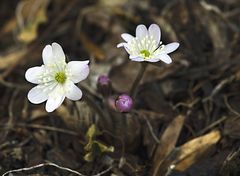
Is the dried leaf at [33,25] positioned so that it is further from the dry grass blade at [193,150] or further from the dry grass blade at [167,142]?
→ the dry grass blade at [193,150]

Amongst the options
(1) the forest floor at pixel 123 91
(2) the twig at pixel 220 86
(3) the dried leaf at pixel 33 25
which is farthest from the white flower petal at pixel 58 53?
(3) the dried leaf at pixel 33 25

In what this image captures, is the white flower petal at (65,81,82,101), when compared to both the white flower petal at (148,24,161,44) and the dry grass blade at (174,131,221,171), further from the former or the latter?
the dry grass blade at (174,131,221,171)

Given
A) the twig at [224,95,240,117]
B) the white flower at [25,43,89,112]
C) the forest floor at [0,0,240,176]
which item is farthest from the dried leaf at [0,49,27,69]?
the twig at [224,95,240,117]

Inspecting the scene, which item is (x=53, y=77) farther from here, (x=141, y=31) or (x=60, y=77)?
(x=141, y=31)

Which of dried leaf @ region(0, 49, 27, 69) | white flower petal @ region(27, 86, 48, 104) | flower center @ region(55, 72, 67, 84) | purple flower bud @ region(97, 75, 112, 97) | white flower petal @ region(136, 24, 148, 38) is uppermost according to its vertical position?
dried leaf @ region(0, 49, 27, 69)

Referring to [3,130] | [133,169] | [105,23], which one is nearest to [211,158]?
[133,169]

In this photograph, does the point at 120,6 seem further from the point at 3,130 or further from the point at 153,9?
the point at 3,130
